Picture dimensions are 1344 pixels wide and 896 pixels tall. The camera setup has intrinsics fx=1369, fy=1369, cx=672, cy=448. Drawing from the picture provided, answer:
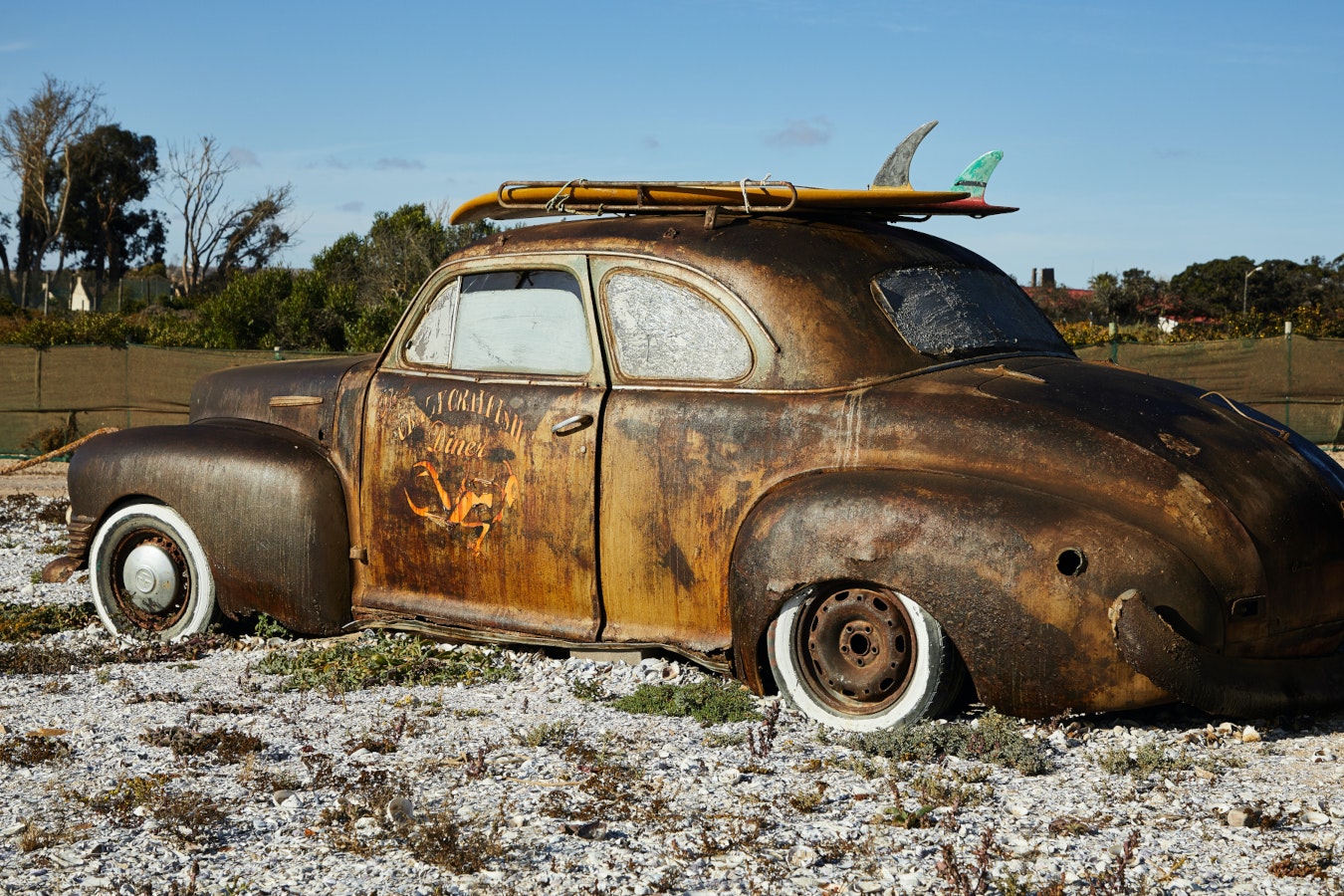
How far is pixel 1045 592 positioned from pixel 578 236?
2.49 metres

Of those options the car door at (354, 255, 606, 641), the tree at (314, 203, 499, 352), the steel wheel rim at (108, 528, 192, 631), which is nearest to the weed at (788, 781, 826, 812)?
the car door at (354, 255, 606, 641)

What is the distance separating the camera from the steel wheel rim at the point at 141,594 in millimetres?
6582

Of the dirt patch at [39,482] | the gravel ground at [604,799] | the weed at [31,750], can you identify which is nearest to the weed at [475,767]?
the gravel ground at [604,799]

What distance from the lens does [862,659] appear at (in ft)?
15.7

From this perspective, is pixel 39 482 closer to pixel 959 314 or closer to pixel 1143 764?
pixel 959 314

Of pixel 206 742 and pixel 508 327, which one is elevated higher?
pixel 508 327

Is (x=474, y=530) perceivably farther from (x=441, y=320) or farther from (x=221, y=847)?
(x=221, y=847)

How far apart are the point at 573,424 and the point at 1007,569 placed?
1.82 metres

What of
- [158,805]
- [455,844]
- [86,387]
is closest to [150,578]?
[158,805]

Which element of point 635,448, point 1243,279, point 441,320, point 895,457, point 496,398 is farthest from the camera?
point 1243,279

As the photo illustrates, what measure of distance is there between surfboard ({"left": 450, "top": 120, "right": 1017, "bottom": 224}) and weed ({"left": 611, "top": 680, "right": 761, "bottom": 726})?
1917 mm

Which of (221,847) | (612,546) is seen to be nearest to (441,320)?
(612,546)

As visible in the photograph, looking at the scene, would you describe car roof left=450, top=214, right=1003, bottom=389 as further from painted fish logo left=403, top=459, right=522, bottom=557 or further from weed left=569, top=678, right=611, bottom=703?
weed left=569, top=678, right=611, bottom=703

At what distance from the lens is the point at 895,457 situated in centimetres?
478
